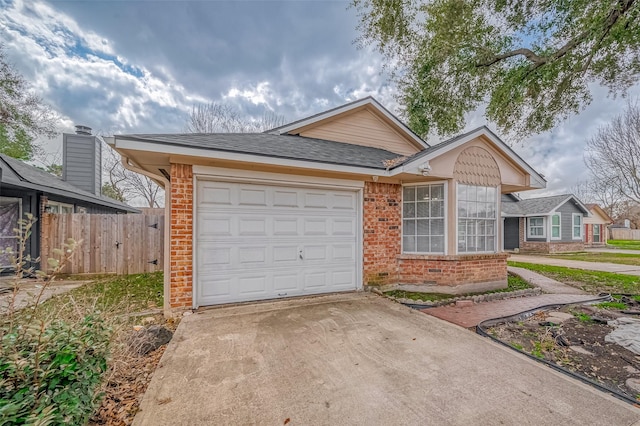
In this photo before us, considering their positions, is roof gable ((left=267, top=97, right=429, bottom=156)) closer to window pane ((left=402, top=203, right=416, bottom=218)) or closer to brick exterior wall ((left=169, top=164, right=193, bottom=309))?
window pane ((left=402, top=203, right=416, bottom=218))

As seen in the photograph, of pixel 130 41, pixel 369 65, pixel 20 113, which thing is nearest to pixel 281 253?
pixel 369 65

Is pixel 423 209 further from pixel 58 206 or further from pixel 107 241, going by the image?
pixel 58 206

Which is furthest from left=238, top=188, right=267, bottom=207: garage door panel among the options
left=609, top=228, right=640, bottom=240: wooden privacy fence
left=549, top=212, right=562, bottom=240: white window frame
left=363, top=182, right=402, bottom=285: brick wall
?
left=609, top=228, right=640, bottom=240: wooden privacy fence

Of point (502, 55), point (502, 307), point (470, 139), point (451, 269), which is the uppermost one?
point (502, 55)

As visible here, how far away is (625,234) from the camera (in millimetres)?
35031

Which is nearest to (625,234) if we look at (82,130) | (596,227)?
(596,227)

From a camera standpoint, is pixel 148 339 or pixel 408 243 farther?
pixel 408 243

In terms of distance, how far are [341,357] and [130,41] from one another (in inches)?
470

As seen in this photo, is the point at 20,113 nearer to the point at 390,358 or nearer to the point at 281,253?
the point at 281,253

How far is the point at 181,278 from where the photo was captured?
477 cm

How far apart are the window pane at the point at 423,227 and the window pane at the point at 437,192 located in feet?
1.91

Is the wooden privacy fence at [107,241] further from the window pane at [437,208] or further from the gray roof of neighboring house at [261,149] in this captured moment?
the window pane at [437,208]

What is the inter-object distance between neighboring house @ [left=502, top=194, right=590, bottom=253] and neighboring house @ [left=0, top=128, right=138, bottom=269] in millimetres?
23792

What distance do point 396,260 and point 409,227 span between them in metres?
0.87
